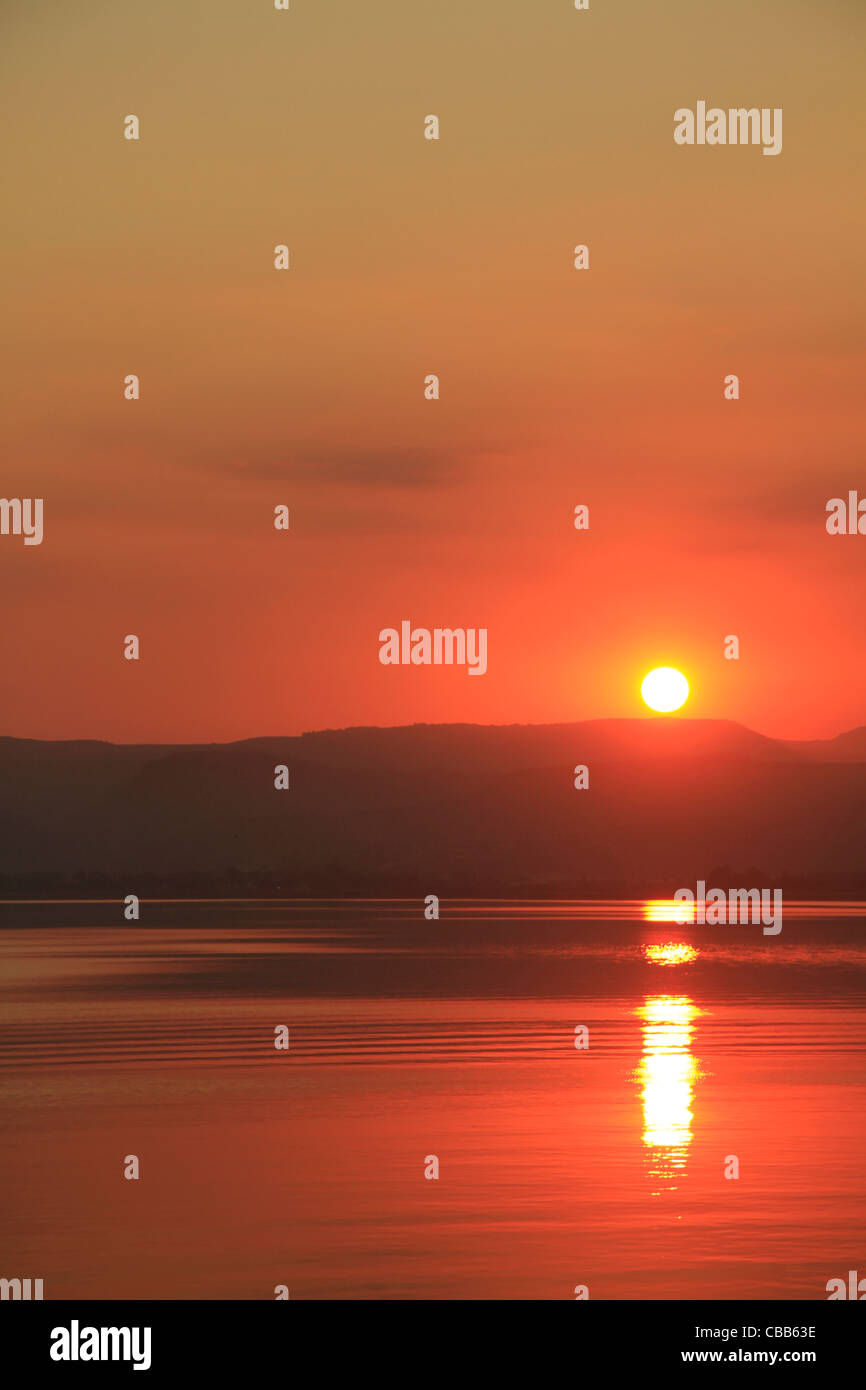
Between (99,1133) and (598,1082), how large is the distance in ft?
34.1

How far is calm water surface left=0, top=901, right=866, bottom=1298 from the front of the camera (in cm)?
2030

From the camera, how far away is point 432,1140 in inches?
1096

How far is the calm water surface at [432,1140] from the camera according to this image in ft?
66.6

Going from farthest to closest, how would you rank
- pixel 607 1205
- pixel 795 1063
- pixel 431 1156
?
pixel 795 1063
pixel 431 1156
pixel 607 1205

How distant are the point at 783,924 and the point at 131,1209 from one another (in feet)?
391
